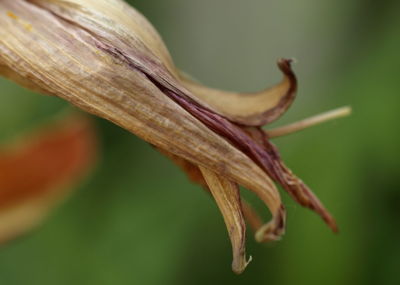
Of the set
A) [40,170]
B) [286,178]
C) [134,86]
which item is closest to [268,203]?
[286,178]

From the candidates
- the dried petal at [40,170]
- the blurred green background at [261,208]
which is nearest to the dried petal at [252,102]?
the dried petal at [40,170]

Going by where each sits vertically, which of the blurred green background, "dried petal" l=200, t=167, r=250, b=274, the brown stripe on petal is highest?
the brown stripe on petal

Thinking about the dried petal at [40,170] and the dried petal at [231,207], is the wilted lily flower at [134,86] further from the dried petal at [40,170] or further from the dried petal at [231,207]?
the dried petal at [40,170]

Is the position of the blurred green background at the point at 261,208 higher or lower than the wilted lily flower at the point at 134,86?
lower

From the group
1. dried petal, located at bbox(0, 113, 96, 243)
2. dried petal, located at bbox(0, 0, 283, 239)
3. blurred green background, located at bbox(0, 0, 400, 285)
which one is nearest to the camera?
dried petal, located at bbox(0, 0, 283, 239)

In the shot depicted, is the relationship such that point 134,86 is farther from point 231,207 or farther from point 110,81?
point 231,207

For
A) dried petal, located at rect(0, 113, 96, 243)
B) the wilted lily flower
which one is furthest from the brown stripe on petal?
dried petal, located at rect(0, 113, 96, 243)

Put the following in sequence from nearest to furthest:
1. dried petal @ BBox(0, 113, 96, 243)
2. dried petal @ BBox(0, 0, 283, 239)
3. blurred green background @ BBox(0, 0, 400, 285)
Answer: dried petal @ BBox(0, 0, 283, 239)
dried petal @ BBox(0, 113, 96, 243)
blurred green background @ BBox(0, 0, 400, 285)

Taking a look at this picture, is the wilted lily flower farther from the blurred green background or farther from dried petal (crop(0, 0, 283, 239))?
the blurred green background

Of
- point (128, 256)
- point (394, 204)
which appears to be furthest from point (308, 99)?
point (128, 256)
